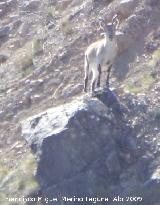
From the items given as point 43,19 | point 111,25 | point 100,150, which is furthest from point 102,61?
point 43,19

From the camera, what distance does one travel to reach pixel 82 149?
18766mm

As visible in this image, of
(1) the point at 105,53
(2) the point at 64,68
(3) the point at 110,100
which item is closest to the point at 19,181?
(3) the point at 110,100

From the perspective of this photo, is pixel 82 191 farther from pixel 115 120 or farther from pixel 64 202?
pixel 115 120

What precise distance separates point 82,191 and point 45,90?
4.34 metres

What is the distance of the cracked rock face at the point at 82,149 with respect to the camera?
1850 centimetres

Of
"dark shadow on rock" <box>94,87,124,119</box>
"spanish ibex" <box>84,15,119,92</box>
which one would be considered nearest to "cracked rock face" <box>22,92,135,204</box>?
"dark shadow on rock" <box>94,87,124,119</box>

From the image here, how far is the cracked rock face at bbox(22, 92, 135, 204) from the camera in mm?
18500

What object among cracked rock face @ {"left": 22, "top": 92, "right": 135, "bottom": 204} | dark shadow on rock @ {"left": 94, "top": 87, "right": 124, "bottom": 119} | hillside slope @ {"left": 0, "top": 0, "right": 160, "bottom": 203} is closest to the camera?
cracked rock face @ {"left": 22, "top": 92, "right": 135, "bottom": 204}

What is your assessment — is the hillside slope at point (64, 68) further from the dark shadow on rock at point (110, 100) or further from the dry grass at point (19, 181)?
the dark shadow on rock at point (110, 100)

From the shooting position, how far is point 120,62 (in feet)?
70.8

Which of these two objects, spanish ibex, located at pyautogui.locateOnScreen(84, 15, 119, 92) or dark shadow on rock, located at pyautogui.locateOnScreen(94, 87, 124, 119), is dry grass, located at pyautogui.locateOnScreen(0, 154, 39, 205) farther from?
spanish ibex, located at pyautogui.locateOnScreen(84, 15, 119, 92)

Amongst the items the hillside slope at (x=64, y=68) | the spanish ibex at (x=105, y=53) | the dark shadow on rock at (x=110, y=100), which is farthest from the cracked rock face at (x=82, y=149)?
the spanish ibex at (x=105, y=53)

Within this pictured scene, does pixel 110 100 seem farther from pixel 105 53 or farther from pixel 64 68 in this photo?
pixel 64 68

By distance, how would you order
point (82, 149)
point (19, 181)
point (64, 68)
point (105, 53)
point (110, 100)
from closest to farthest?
point (82, 149) → point (110, 100) → point (19, 181) → point (105, 53) → point (64, 68)
